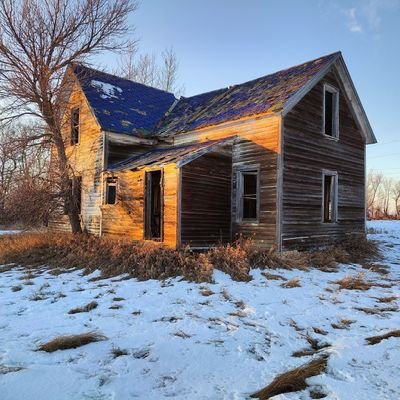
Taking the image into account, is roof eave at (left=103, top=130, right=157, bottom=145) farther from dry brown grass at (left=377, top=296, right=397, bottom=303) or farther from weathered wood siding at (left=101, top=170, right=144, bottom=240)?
dry brown grass at (left=377, top=296, right=397, bottom=303)

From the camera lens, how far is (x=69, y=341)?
14.5 ft

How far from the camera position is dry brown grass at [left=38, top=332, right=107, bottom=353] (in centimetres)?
431

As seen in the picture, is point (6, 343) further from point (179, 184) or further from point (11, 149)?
point (11, 149)

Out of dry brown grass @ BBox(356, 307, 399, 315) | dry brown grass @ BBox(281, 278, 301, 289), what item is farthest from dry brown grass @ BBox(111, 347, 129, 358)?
dry brown grass @ BBox(281, 278, 301, 289)

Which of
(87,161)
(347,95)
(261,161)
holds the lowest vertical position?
(261,161)

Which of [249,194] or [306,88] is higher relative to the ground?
[306,88]

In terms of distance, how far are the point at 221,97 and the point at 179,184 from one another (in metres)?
6.51

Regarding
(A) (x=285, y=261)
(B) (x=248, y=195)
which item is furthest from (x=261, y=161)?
(A) (x=285, y=261)

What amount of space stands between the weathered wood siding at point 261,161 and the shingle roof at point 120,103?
179 inches

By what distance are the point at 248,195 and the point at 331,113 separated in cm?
499

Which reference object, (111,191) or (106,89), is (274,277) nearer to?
(111,191)

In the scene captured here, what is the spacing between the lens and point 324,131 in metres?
12.9

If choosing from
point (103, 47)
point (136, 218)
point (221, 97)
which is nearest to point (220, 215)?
point (136, 218)

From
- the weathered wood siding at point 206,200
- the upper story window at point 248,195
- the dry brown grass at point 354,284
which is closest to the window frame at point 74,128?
the weathered wood siding at point 206,200
